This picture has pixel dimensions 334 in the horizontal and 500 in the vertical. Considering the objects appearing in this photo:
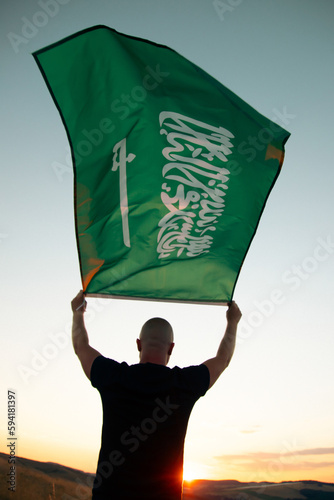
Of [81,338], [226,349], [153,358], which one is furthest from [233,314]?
[81,338]

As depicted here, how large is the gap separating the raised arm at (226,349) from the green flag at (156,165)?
419mm

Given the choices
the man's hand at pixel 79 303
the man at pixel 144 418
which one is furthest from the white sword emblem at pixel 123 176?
the man at pixel 144 418

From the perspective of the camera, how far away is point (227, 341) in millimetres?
3758

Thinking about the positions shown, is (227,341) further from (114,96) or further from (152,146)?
(114,96)

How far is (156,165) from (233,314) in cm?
189

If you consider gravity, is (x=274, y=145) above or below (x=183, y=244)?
above

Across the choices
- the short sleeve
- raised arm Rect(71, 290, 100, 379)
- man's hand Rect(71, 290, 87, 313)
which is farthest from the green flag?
the short sleeve

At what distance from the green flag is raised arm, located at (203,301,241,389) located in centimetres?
42

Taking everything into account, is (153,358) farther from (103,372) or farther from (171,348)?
(103,372)

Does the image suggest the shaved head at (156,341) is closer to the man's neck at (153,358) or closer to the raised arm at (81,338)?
the man's neck at (153,358)

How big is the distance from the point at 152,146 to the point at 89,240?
1.28 m

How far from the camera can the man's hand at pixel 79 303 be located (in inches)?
159

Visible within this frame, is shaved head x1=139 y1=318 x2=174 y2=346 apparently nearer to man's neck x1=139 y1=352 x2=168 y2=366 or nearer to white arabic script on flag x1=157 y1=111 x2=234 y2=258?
man's neck x1=139 y1=352 x2=168 y2=366

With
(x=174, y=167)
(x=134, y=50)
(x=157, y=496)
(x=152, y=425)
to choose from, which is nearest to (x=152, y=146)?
(x=174, y=167)
